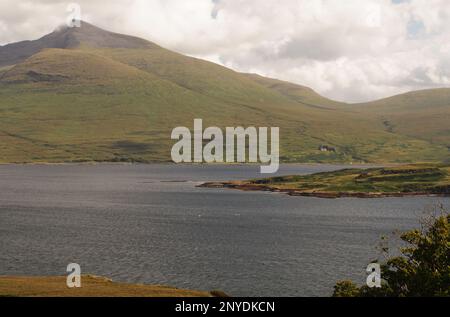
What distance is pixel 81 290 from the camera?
3337 inches

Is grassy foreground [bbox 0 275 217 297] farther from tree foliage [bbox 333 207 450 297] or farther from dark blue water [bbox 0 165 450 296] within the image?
tree foliage [bbox 333 207 450 297]

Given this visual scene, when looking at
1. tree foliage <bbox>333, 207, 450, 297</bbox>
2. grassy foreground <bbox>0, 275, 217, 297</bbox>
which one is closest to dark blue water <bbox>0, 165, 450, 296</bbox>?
grassy foreground <bbox>0, 275, 217, 297</bbox>

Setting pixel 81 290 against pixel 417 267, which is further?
pixel 81 290

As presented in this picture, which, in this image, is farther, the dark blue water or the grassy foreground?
the dark blue water

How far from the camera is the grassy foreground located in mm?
81000

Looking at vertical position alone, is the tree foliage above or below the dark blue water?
above

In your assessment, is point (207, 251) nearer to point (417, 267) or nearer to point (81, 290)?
point (81, 290)

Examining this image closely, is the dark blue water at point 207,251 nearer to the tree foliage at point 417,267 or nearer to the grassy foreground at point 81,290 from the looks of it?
the grassy foreground at point 81,290

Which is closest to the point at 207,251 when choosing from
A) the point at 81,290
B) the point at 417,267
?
the point at 81,290

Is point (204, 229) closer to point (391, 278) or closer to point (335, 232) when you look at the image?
point (335, 232)

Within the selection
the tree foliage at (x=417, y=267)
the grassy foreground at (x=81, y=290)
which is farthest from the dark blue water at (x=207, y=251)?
the tree foliage at (x=417, y=267)

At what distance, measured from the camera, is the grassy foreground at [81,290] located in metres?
A: 81.0
